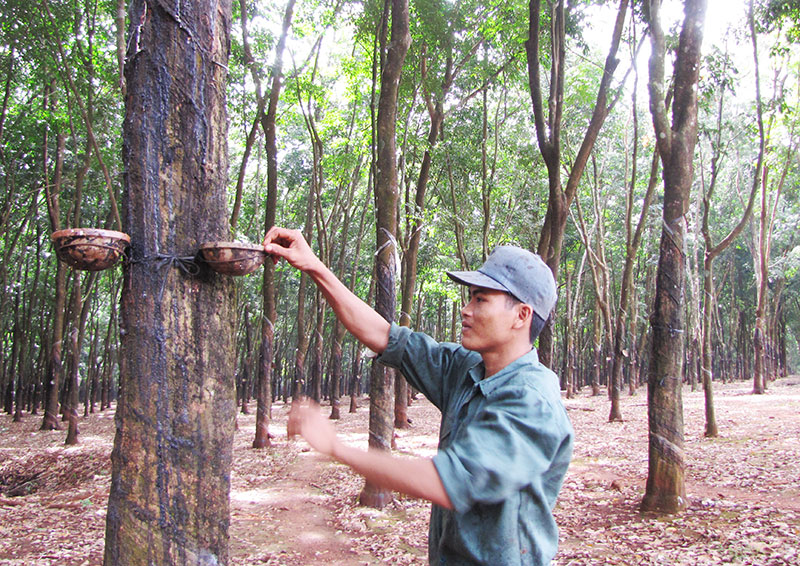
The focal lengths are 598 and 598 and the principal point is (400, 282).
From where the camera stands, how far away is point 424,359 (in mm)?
2320

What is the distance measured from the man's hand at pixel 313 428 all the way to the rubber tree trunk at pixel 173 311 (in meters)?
0.46

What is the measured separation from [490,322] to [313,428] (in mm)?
665

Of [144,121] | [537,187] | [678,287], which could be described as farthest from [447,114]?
[144,121]

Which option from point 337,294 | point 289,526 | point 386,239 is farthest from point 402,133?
point 337,294

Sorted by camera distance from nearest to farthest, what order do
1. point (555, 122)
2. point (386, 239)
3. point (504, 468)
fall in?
point (504, 468) → point (386, 239) → point (555, 122)

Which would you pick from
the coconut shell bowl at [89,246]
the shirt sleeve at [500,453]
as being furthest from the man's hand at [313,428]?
the coconut shell bowl at [89,246]

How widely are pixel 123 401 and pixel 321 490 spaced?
6.52m

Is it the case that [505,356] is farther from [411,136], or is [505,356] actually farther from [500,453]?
[411,136]

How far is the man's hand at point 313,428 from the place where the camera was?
5.76 feet

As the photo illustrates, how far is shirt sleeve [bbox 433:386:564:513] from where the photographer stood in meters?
1.54

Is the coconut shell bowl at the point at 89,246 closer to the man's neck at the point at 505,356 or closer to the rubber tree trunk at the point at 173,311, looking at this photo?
the rubber tree trunk at the point at 173,311

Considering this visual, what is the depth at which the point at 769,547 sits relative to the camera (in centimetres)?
493

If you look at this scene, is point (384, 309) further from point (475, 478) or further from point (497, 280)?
point (475, 478)

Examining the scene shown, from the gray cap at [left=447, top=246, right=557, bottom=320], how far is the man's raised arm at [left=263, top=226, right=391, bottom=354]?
51 centimetres
